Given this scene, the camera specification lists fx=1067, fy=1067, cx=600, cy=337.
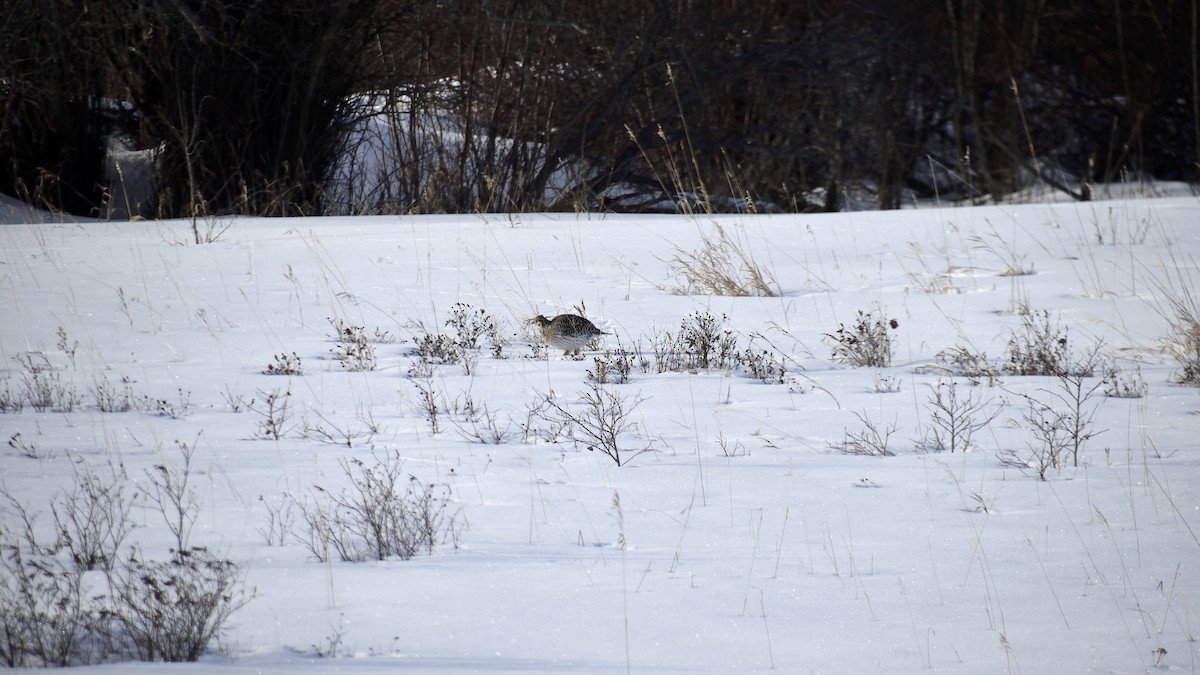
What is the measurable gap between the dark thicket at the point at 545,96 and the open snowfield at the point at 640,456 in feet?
7.32

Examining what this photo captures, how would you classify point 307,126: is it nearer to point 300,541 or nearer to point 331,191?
point 331,191

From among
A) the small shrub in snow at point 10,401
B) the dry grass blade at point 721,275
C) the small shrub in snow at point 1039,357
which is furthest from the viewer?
the dry grass blade at point 721,275

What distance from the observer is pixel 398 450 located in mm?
4117

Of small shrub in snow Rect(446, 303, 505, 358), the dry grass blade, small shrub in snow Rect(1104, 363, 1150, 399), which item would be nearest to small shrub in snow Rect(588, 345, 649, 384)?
small shrub in snow Rect(446, 303, 505, 358)

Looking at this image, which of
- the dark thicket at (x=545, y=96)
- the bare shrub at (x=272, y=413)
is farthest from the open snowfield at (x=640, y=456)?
the dark thicket at (x=545, y=96)

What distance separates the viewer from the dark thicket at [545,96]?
38.1 feet

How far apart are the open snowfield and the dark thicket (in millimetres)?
2232

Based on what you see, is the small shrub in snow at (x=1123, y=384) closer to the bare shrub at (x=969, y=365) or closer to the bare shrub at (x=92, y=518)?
the bare shrub at (x=969, y=365)

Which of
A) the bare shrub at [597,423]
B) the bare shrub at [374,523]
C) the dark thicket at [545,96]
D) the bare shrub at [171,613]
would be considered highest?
the dark thicket at [545,96]

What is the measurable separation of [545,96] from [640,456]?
10766 mm

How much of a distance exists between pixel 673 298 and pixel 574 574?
14.3 ft

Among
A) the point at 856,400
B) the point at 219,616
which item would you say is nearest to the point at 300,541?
the point at 219,616

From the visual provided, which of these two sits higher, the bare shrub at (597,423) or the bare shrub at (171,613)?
the bare shrub at (597,423)

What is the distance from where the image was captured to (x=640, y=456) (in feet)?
13.5
